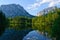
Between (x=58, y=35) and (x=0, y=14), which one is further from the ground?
(x=0, y=14)

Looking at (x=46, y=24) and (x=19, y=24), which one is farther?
(x=19, y=24)

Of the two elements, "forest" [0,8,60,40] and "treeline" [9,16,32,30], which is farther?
"treeline" [9,16,32,30]

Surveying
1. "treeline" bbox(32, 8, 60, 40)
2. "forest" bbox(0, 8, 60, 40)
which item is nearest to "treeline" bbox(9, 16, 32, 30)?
"forest" bbox(0, 8, 60, 40)

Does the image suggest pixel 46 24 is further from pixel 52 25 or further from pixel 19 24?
pixel 52 25

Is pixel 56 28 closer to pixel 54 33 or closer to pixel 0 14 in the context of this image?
pixel 54 33

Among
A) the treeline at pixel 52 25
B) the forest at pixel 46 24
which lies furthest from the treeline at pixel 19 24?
the treeline at pixel 52 25

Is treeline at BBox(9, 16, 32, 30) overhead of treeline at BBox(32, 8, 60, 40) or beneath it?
beneath

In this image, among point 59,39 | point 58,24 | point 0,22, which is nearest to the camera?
point 59,39

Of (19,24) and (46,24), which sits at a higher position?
(46,24)

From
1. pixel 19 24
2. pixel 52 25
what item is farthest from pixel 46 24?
pixel 52 25

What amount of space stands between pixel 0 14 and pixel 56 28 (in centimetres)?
1517

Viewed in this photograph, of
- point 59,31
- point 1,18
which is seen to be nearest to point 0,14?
point 1,18

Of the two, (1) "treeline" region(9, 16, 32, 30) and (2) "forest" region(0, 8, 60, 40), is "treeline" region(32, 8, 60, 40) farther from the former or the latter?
(1) "treeline" region(9, 16, 32, 30)

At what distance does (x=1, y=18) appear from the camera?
101ft
